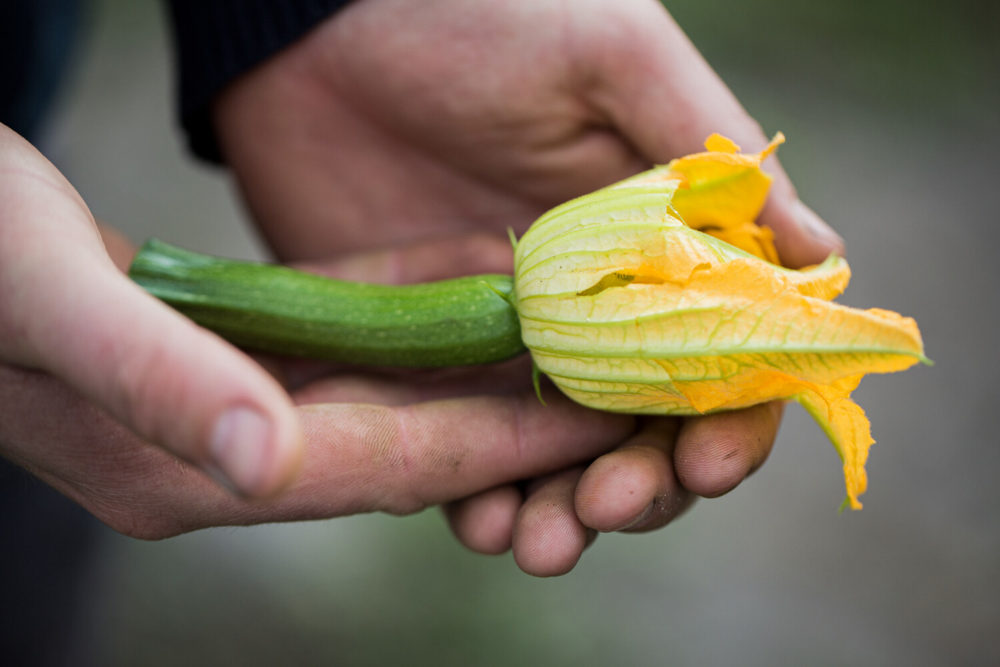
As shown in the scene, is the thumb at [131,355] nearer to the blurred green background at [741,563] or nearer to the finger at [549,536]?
the finger at [549,536]

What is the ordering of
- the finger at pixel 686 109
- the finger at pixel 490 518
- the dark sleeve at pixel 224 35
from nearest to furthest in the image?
the finger at pixel 490 518
the finger at pixel 686 109
the dark sleeve at pixel 224 35

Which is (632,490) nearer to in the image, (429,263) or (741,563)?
(429,263)

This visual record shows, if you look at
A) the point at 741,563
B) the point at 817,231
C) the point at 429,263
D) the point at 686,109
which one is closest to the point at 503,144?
the point at 429,263

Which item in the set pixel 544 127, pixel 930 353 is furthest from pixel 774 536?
pixel 544 127

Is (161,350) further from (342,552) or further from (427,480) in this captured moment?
(342,552)

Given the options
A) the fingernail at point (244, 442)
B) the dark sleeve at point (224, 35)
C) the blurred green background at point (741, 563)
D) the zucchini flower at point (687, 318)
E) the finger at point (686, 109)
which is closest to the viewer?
the fingernail at point (244, 442)

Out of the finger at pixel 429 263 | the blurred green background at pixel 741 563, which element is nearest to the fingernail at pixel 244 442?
the finger at pixel 429 263

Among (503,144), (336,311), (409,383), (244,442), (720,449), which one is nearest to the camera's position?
(244,442)
